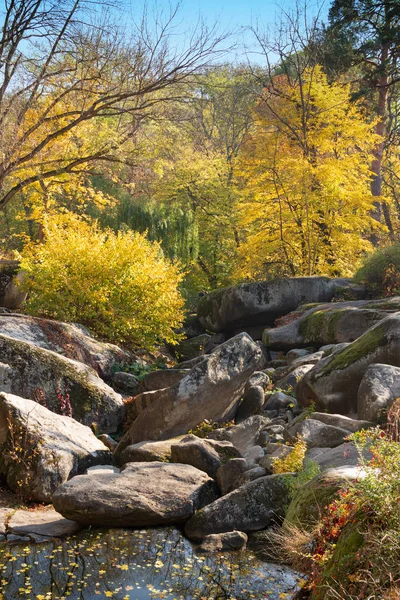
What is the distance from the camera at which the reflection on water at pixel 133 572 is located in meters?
4.64

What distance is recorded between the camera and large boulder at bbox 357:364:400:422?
7.03m

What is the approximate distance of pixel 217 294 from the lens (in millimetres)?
17609

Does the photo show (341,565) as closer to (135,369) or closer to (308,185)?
(135,369)

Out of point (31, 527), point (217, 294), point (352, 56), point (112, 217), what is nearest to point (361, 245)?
point (217, 294)

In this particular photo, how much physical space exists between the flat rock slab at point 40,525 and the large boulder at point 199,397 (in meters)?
1.92

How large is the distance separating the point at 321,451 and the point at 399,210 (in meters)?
23.8

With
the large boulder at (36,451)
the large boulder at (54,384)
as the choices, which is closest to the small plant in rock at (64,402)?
the large boulder at (54,384)

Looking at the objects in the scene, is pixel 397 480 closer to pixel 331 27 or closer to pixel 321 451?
pixel 321 451

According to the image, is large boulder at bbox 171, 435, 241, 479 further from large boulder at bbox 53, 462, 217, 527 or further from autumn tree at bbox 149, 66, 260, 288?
autumn tree at bbox 149, 66, 260, 288

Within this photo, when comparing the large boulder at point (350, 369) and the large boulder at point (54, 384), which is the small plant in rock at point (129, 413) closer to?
the large boulder at point (54, 384)

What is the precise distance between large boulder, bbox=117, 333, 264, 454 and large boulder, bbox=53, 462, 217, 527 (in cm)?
183

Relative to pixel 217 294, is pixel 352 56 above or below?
above

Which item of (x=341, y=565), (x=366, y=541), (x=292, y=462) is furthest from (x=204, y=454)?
(x=366, y=541)

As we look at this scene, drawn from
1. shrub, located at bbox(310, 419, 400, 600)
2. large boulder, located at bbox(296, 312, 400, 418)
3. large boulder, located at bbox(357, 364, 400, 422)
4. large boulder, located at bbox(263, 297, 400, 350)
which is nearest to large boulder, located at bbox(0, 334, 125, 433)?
large boulder, located at bbox(296, 312, 400, 418)
